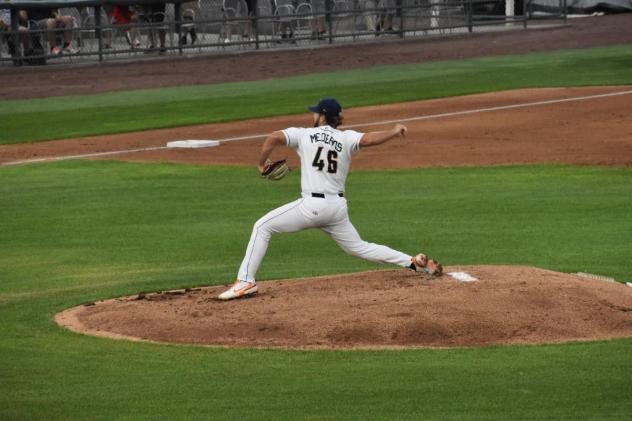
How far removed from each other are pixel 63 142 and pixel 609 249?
44.7 feet

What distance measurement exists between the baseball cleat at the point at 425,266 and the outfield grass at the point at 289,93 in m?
15.1

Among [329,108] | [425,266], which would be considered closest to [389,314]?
[425,266]

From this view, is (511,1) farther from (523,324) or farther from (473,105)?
(523,324)

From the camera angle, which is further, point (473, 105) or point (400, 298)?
point (473, 105)

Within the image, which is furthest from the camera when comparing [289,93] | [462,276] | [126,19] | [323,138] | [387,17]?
[387,17]

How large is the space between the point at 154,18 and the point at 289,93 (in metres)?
8.02

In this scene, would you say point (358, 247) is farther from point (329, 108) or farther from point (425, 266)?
point (329, 108)

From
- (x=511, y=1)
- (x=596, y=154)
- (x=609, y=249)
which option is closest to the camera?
(x=609, y=249)

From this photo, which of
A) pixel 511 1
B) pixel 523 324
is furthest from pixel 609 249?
pixel 511 1

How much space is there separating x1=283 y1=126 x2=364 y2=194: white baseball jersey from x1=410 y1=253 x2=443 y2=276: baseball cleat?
1025 mm

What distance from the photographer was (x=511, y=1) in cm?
4272

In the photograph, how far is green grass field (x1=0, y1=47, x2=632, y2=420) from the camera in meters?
8.52

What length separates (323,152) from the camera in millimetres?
11141

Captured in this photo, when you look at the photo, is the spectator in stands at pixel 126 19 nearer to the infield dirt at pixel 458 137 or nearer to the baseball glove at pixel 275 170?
the infield dirt at pixel 458 137
